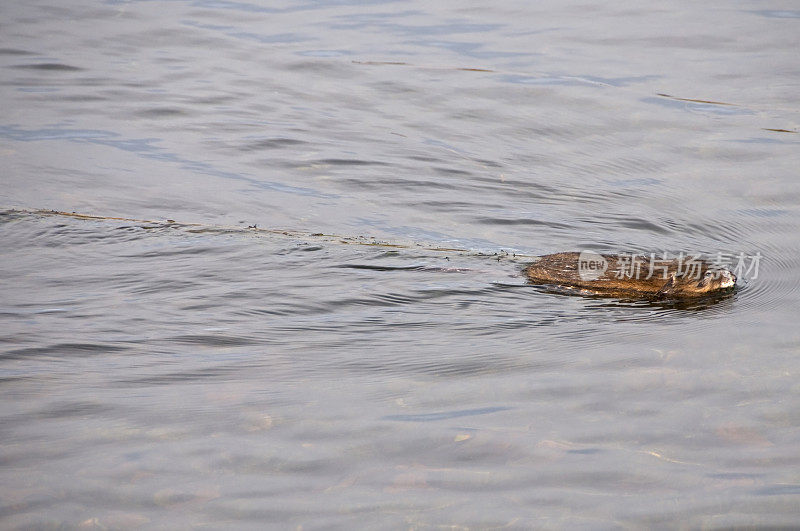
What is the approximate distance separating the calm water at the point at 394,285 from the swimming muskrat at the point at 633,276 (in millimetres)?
153

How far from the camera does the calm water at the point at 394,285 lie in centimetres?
378

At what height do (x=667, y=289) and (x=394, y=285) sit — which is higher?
(x=667, y=289)

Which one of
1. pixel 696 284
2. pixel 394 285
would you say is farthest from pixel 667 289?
pixel 394 285

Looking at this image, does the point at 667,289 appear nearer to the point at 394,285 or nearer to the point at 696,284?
the point at 696,284

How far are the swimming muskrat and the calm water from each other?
0.15m

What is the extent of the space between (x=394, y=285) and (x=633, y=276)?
1590mm

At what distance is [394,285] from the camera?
236 inches

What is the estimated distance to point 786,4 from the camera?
13594 millimetres

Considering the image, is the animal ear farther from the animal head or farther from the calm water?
the calm water

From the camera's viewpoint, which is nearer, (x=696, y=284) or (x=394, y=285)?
(x=696, y=284)

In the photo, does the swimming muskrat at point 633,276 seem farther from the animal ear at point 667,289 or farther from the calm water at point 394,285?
the calm water at point 394,285

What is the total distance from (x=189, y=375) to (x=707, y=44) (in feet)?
32.9

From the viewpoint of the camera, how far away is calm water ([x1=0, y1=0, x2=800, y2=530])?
378cm

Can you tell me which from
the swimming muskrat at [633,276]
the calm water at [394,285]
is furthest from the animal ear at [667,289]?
the calm water at [394,285]
